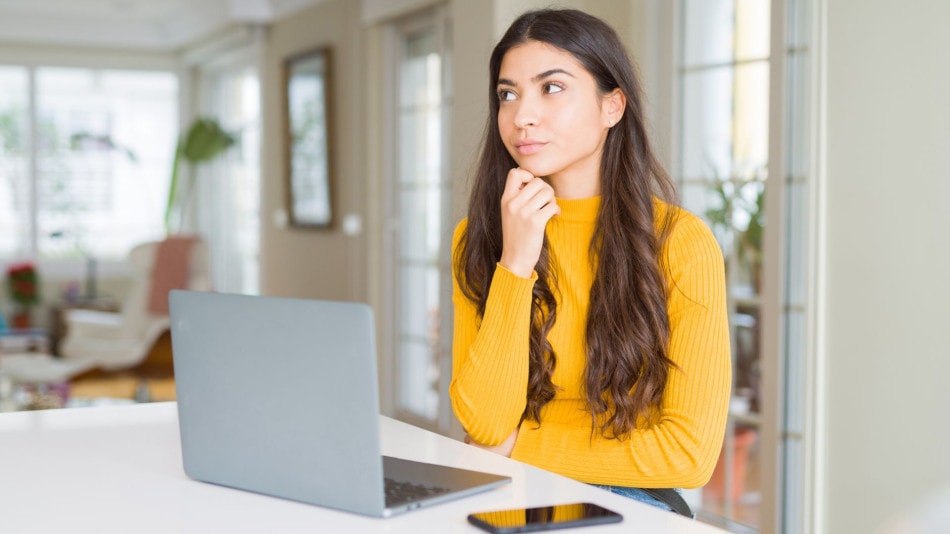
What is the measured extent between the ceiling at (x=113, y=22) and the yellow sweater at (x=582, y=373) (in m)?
6.15

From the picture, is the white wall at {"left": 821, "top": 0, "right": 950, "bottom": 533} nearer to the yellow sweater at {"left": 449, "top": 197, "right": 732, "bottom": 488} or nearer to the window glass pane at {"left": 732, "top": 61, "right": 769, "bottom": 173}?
the window glass pane at {"left": 732, "top": 61, "right": 769, "bottom": 173}

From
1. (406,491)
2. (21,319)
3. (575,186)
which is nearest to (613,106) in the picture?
(575,186)

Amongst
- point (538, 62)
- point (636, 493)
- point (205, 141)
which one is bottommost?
point (636, 493)

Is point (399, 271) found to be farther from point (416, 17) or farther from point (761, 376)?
point (761, 376)

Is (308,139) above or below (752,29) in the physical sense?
below

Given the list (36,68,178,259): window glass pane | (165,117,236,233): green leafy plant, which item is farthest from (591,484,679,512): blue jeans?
(36,68,178,259): window glass pane

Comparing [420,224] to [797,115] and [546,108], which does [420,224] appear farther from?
[546,108]

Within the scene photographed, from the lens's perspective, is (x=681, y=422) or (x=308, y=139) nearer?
(x=681, y=422)

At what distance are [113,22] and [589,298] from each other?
25.5ft

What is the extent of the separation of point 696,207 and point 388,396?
2.54 metres

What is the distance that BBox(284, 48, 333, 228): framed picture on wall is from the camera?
19.4 feet

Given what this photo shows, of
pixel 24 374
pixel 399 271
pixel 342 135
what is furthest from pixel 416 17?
pixel 24 374

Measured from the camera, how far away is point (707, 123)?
339cm

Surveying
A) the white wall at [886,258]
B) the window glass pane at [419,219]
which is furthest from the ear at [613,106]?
the window glass pane at [419,219]
